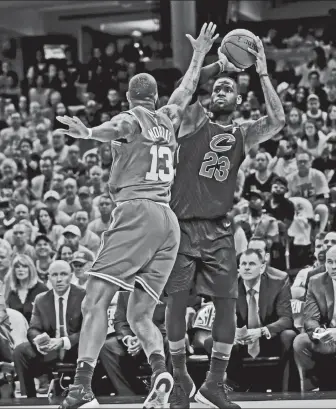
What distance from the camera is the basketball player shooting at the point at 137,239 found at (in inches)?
195

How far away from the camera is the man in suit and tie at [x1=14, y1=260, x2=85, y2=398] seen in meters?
7.62

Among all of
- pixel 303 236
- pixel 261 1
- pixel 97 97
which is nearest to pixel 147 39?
pixel 261 1

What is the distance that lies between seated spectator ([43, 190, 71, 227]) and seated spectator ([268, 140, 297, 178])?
273cm

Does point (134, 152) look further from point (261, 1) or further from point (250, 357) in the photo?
point (261, 1)

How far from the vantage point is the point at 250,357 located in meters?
7.44

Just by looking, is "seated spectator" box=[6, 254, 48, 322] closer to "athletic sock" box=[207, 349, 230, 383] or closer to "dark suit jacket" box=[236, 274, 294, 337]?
"dark suit jacket" box=[236, 274, 294, 337]

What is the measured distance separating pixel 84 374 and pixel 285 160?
7511 mm

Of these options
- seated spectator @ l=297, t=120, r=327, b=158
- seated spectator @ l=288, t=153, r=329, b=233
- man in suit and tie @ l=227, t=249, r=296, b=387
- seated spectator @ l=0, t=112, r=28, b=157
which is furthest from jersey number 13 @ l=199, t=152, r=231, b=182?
seated spectator @ l=0, t=112, r=28, b=157

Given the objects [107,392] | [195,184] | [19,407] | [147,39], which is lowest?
[107,392]

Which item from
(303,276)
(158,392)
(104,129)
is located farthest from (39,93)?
(158,392)

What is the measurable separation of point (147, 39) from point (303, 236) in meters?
14.4

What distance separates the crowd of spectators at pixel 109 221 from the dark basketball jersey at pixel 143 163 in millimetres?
1249

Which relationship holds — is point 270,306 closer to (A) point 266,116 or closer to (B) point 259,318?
(B) point 259,318

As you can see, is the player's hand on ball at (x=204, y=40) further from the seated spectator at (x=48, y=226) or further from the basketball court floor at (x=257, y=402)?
the seated spectator at (x=48, y=226)
